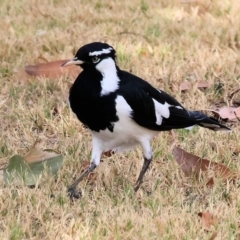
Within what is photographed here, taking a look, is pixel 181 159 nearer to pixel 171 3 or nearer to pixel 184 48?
pixel 184 48

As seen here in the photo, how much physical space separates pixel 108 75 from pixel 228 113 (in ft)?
4.99

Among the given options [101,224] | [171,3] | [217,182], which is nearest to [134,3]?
[171,3]

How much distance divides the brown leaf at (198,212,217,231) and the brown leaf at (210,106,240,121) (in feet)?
4.73

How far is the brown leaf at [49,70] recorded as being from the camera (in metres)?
5.25

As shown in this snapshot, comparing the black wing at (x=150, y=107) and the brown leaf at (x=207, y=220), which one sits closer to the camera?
the brown leaf at (x=207, y=220)

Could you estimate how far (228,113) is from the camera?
471 cm

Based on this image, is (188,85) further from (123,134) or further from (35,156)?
(123,134)

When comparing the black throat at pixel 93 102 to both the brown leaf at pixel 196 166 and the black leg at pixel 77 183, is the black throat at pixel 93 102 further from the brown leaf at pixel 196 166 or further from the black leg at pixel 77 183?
the brown leaf at pixel 196 166

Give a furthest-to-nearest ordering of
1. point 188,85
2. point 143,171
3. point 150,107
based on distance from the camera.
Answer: point 188,85 → point 143,171 → point 150,107

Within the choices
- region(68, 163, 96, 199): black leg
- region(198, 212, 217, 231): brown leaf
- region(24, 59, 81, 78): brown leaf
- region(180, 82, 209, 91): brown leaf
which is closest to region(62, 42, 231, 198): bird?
region(68, 163, 96, 199): black leg

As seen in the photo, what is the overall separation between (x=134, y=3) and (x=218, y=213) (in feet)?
13.3

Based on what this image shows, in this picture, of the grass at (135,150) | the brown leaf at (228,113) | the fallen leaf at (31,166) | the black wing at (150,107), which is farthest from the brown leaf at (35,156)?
the brown leaf at (228,113)

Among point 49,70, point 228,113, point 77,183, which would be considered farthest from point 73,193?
point 49,70

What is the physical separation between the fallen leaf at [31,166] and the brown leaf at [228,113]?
1283mm
